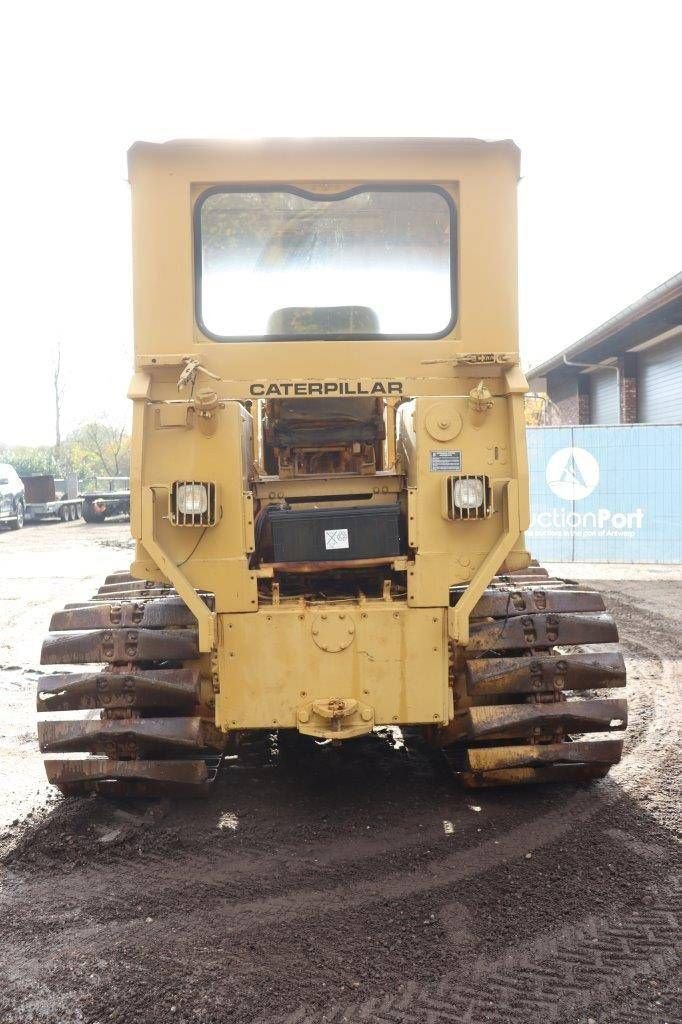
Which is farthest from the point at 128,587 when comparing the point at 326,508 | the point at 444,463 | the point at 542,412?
the point at 542,412

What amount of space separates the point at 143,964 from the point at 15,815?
1836mm

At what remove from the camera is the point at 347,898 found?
148 inches

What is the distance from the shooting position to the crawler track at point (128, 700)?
15.1 ft

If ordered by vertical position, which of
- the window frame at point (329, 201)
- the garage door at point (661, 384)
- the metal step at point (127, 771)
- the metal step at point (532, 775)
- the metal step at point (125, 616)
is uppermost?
the garage door at point (661, 384)

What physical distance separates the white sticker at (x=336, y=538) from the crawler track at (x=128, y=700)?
2.38 ft

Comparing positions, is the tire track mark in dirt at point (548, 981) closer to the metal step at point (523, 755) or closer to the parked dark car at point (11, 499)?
the metal step at point (523, 755)

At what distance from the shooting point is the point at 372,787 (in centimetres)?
507

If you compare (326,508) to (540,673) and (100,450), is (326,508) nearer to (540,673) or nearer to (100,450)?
(540,673)

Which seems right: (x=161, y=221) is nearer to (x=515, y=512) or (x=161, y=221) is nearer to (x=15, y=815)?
(x=515, y=512)

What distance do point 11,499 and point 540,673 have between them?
25486 millimetres

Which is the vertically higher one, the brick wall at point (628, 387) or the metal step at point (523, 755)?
the brick wall at point (628, 387)

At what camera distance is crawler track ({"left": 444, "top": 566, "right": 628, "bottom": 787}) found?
4.68 metres

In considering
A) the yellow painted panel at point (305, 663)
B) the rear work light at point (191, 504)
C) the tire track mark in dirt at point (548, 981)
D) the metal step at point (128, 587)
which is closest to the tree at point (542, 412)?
the metal step at point (128, 587)

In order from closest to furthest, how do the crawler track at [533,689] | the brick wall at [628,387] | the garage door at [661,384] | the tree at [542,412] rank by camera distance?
the crawler track at [533,689] < the garage door at [661,384] < the brick wall at [628,387] < the tree at [542,412]
